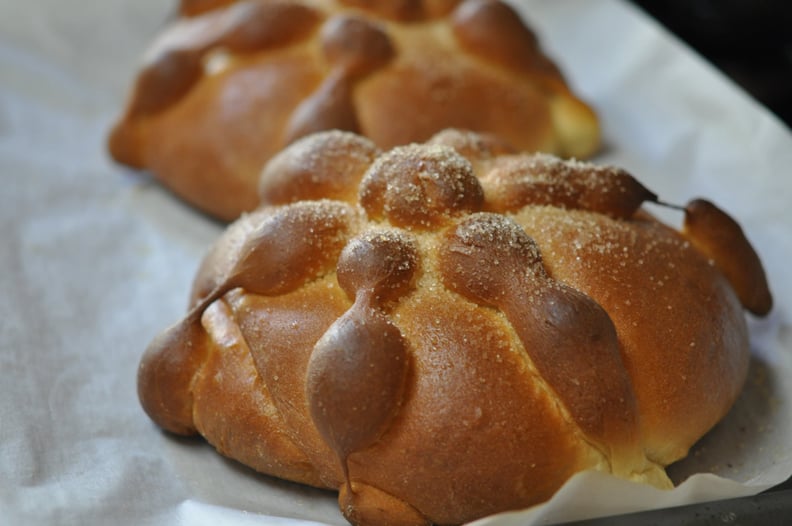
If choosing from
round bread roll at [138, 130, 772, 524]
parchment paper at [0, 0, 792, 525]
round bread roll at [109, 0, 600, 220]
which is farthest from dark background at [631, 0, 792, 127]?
round bread roll at [138, 130, 772, 524]

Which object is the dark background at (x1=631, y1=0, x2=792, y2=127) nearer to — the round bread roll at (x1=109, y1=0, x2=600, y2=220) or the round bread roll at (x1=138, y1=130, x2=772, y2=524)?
the round bread roll at (x1=109, y1=0, x2=600, y2=220)

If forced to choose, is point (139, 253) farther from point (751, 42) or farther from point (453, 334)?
point (751, 42)

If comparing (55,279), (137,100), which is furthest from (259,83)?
(55,279)

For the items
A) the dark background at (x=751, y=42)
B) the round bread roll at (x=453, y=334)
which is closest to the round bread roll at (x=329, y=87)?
the round bread roll at (x=453, y=334)

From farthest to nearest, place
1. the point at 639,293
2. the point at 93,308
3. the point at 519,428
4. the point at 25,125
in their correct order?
the point at 25,125, the point at 93,308, the point at 639,293, the point at 519,428

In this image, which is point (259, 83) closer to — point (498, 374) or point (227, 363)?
point (227, 363)
